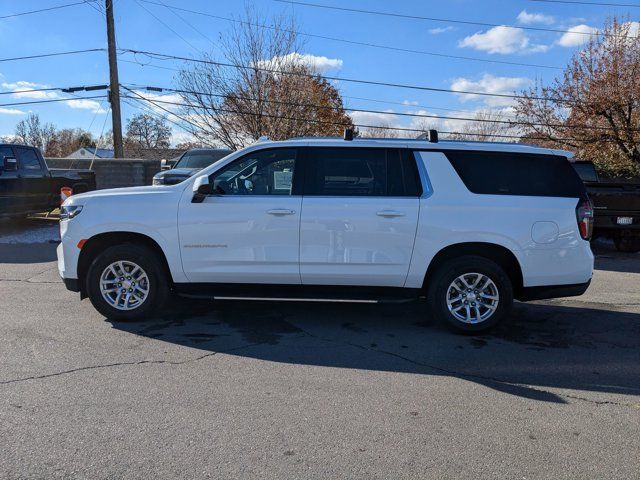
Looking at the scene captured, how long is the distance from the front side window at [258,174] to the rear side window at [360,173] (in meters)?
0.23

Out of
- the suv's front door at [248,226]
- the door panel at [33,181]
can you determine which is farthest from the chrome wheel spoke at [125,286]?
the door panel at [33,181]

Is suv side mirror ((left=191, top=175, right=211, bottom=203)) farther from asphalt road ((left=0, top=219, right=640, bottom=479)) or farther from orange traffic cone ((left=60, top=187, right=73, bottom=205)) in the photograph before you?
orange traffic cone ((left=60, top=187, right=73, bottom=205))

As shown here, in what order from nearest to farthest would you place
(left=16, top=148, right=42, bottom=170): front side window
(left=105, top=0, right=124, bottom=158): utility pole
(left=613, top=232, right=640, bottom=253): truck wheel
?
(left=613, top=232, right=640, bottom=253): truck wheel, (left=16, top=148, right=42, bottom=170): front side window, (left=105, top=0, right=124, bottom=158): utility pole

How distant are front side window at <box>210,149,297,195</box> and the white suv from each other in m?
0.01

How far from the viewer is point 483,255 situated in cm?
556

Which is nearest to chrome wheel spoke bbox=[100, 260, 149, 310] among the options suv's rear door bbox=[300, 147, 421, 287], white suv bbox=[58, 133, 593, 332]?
white suv bbox=[58, 133, 593, 332]

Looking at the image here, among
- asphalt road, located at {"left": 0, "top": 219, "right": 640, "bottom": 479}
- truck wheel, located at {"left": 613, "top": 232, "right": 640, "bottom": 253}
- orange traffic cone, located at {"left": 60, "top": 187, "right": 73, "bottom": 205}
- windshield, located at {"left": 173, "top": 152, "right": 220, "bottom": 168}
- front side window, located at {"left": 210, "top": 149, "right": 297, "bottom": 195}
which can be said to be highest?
windshield, located at {"left": 173, "top": 152, "right": 220, "bottom": 168}

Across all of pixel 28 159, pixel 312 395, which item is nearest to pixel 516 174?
pixel 312 395

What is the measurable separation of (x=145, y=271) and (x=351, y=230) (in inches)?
87.6

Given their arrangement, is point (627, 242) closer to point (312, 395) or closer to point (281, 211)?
point (281, 211)

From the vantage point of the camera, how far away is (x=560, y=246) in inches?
211

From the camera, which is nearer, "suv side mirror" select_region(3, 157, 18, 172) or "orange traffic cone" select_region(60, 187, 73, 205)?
"orange traffic cone" select_region(60, 187, 73, 205)

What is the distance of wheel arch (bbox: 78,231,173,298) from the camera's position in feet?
18.4

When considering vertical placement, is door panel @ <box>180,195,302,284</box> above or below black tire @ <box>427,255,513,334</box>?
above
